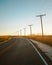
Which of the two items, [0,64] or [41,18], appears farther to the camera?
[41,18]

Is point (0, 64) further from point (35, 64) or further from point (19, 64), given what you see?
point (35, 64)

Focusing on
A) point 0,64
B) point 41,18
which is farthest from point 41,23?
point 0,64

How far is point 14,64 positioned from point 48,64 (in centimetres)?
194

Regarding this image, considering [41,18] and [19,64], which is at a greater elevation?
[41,18]

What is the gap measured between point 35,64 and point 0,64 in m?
2.10

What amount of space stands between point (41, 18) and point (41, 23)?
2881mm

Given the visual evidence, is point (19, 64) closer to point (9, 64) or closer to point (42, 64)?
point (9, 64)

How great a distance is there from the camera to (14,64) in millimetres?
11109

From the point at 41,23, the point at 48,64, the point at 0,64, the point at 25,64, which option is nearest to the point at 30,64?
the point at 25,64

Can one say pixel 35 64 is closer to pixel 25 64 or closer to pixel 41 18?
pixel 25 64

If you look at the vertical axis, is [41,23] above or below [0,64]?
above

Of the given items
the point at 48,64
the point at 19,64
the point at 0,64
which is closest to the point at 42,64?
the point at 48,64

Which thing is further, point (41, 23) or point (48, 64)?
point (41, 23)

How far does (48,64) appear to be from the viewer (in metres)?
10.8
